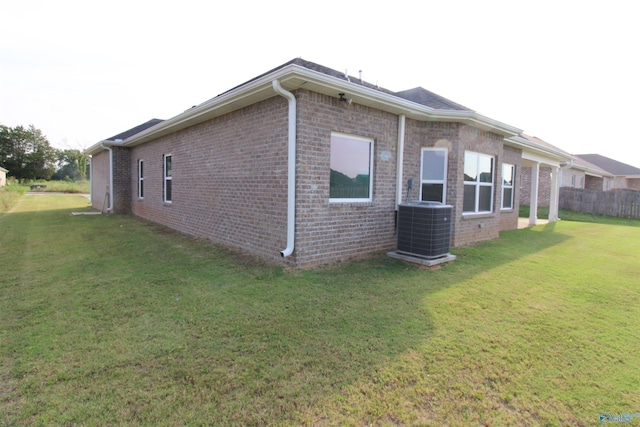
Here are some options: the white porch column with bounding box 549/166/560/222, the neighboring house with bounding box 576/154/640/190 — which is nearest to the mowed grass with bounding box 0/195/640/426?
the white porch column with bounding box 549/166/560/222

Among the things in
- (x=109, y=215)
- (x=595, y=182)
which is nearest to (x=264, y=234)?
(x=109, y=215)

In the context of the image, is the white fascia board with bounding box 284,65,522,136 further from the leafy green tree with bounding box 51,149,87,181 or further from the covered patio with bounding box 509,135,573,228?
the leafy green tree with bounding box 51,149,87,181

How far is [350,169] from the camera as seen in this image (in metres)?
6.46

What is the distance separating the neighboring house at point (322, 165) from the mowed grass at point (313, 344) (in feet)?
3.05

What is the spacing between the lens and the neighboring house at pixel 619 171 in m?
31.3

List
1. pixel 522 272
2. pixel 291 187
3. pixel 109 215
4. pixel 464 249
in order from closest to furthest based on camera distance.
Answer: pixel 291 187, pixel 522 272, pixel 464 249, pixel 109 215

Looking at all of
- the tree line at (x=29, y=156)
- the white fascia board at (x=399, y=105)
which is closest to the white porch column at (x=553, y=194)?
the white fascia board at (x=399, y=105)

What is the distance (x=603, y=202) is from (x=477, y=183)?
15960 millimetres

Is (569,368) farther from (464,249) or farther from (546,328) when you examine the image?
(464,249)

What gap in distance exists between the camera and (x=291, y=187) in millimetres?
5566

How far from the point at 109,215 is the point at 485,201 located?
14.3 metres

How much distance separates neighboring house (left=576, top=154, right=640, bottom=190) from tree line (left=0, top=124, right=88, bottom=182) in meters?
67.8

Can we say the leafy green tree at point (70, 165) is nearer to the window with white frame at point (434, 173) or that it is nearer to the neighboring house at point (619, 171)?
the window with white frame at point (434, 173)

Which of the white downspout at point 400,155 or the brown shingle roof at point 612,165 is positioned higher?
the brown shingle roof at point 612,165
